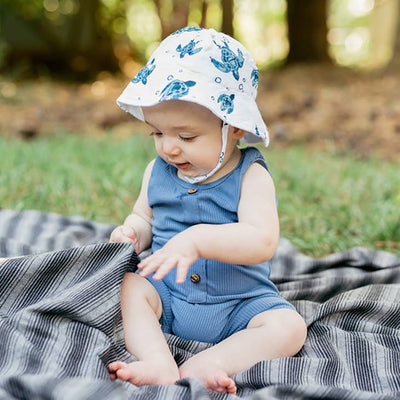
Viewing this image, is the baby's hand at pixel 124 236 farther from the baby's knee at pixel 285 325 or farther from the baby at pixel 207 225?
the baby's knee at pixel 285 325

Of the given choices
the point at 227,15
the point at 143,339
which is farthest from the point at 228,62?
the point at 227,15

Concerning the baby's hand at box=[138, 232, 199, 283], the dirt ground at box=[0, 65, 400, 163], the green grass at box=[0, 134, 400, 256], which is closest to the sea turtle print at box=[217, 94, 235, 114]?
the baby's hand at box=[138, 232, 199, 283]

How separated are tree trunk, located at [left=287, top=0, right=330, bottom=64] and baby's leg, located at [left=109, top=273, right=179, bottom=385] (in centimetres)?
824

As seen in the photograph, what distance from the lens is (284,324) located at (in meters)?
1.84

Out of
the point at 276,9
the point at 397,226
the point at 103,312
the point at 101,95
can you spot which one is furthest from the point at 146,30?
the point at 103,312

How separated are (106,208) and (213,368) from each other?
5.89 feet

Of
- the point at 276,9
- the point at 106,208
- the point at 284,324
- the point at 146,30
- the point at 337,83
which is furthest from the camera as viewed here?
the point at 276,9

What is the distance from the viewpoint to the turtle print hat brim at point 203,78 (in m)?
1.80

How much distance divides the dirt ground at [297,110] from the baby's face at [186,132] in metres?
3.41

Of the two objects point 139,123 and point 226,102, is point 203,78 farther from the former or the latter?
point 139,123

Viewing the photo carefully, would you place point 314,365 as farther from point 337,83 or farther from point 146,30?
point 146,30

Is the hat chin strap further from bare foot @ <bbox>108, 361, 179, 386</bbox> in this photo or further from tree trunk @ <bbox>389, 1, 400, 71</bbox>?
tree trunk @ <bbox>389, 1, 400, 71</bbox>

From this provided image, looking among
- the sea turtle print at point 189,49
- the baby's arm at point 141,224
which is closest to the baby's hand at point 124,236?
the baby's arm at point 141,224

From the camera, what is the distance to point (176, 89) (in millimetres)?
1776
